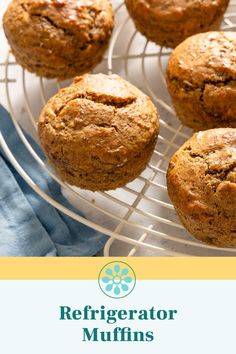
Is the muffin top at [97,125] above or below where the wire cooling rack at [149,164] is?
above

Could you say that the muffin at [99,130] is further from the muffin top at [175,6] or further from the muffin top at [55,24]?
the muffin top at [175,6]

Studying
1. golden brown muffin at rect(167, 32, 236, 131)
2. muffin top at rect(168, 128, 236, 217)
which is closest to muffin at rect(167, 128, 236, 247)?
muffin top at rect(168, 128, 236, 217)

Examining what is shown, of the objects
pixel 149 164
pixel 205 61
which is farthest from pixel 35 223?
pixel 205 61
